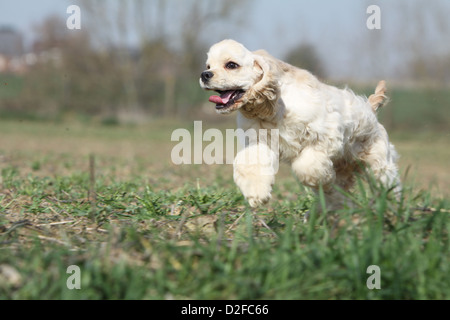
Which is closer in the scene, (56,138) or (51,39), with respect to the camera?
(56,138)

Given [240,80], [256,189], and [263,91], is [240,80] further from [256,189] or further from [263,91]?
[256,189]

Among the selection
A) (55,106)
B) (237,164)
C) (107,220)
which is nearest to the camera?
(107,220)

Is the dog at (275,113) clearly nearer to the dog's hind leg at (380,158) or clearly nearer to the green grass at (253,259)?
the dog's hind leg at (380,158)

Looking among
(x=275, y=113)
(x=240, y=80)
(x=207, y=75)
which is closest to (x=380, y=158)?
(x=275, y=113)

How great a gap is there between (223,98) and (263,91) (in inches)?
12.2

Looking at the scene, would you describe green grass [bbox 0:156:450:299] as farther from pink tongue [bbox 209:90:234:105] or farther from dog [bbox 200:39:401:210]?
pink tongue [bbox 209:90:234:105]

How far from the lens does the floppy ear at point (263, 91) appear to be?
13.0 feet

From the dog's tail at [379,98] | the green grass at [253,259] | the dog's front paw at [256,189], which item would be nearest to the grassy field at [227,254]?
the green grass at [253,259]

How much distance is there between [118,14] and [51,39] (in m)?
8.22

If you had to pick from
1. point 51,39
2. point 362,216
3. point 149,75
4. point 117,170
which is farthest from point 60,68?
point 362,216

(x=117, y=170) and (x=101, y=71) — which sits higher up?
(x=101, y=71)

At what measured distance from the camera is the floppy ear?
3.96m

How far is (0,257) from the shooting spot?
254cm
